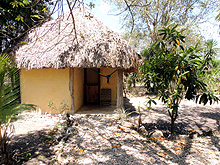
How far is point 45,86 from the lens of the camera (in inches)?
203

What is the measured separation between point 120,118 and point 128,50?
Result: 234cm

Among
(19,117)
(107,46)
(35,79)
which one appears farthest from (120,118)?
(35,79)

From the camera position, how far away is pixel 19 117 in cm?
222

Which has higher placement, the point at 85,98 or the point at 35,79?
the point at 35,79

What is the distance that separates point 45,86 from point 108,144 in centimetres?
330

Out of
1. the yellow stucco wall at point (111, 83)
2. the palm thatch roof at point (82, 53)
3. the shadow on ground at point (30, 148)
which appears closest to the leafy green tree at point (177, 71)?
the palm thatch roof at point (82, 53)

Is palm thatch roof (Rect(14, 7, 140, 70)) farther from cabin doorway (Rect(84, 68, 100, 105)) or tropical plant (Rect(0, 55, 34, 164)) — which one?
tropical plant (Rect(0, 55, 34, 164))

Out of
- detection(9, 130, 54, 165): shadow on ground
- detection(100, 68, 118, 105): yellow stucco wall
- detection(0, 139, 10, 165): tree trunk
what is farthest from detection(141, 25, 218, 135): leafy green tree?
detection(100, 68, 118, 105): yellow stucco wall

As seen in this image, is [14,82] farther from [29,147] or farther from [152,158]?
[152,158]

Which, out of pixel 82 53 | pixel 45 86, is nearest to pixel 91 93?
pixel 45 86

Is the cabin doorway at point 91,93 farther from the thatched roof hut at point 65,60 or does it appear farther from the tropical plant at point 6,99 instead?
the tropical plant at point 6,99

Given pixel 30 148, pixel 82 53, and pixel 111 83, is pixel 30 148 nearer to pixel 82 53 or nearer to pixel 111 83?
pixel 82 53

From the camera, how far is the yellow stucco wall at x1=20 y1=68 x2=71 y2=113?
509 cm

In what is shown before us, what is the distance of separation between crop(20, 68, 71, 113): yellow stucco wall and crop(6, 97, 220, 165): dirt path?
0.89m
